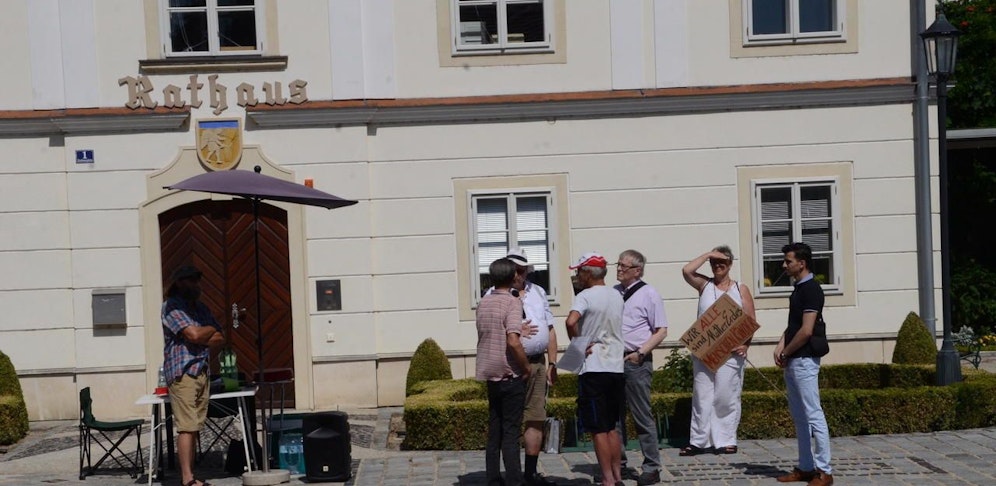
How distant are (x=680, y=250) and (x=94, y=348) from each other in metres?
6.84

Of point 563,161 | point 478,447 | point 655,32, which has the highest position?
point 655,32

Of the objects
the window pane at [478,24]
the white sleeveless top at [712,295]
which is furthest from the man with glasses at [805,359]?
the window pane at [478,24]

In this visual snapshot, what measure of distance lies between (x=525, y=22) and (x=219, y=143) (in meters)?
3.81

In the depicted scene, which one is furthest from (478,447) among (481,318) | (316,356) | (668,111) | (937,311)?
(937,311)

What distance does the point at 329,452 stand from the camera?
33.9ft

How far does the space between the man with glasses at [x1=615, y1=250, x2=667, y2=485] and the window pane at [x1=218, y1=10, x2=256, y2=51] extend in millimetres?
6333

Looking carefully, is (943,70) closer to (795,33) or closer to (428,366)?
(795,33)

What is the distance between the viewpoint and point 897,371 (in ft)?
43.7

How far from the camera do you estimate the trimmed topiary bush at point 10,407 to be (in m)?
13.0

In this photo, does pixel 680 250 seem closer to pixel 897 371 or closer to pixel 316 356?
pixel 897 371

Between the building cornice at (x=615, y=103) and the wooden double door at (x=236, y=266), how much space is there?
4.07ft

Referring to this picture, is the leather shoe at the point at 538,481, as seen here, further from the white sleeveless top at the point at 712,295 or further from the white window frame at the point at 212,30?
the white window frame at the point at 212,30

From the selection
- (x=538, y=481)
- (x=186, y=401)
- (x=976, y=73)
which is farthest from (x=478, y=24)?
(x=976, y=73)

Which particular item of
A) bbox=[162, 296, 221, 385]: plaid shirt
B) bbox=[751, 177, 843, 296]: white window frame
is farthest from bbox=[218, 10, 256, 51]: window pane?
bbox=[751, 177, 843, 296]: white window frame
